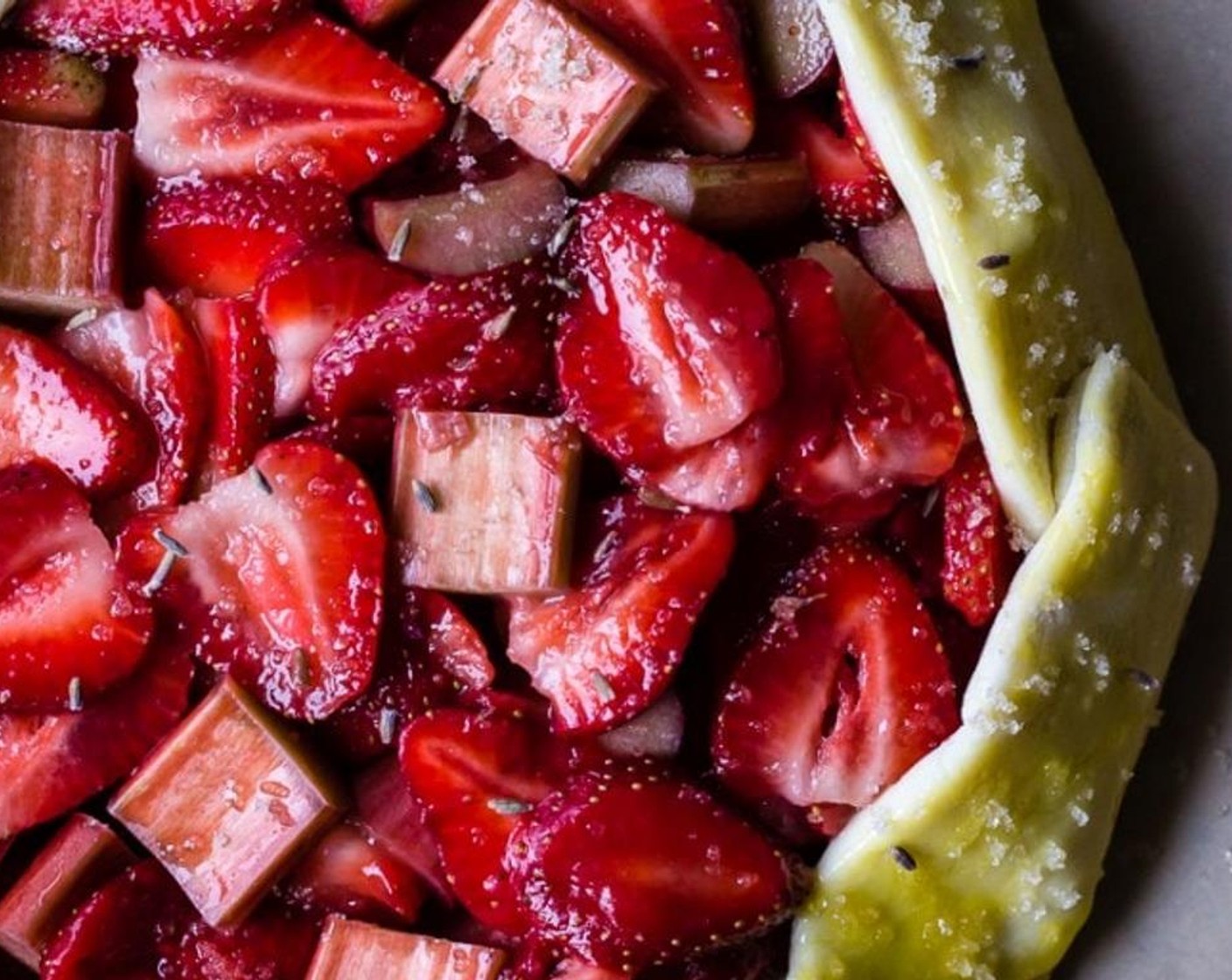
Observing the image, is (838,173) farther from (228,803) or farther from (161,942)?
(161,942)

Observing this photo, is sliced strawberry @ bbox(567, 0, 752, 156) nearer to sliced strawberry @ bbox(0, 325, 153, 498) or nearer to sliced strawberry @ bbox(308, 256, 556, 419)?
sliced strawberry @ bbox(308, 256, 556, 419)

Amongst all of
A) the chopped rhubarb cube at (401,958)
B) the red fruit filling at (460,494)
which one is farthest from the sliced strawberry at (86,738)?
the chopped rhubarb cube at (401,958)

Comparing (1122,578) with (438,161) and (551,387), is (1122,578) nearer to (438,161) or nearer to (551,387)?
(551,387)

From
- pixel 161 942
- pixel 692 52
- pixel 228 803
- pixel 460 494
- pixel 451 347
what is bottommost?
pixel 161 942

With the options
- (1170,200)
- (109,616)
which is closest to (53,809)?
(109,616)

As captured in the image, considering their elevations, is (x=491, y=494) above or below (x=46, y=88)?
below

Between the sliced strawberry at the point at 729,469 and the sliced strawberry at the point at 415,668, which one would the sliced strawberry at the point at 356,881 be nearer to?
the sliced strawberry at the point at 415,668

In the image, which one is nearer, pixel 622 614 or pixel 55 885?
pixel 622 614

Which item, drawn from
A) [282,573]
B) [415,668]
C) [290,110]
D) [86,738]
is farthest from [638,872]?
[290,110]
